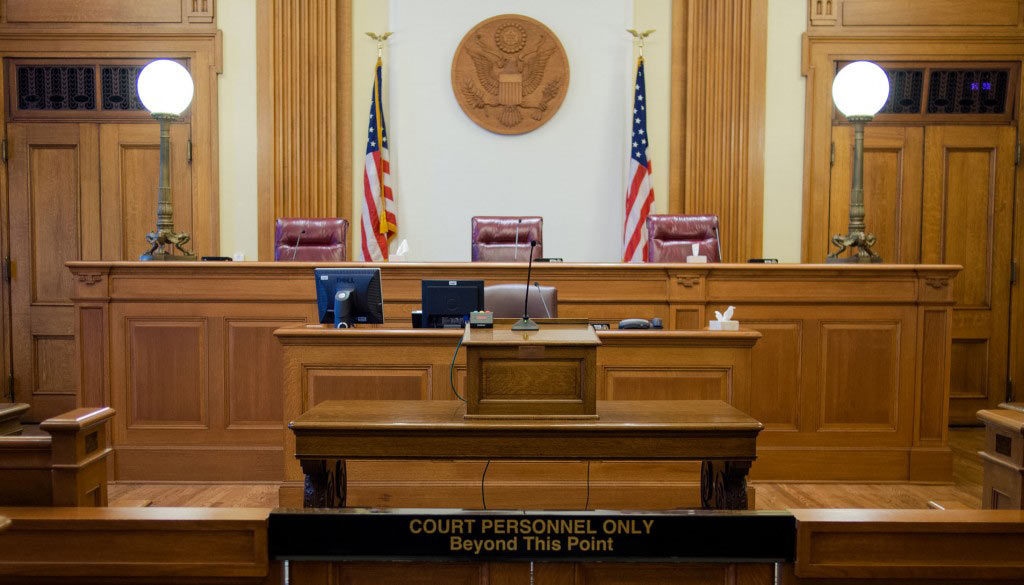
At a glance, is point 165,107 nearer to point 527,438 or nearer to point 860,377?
point 527,438

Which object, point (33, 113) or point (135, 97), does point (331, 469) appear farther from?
point (33, 113)

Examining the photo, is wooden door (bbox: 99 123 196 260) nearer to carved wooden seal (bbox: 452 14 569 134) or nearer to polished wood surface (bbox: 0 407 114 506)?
carved wooden seal (bbox: 452 14 569 134)

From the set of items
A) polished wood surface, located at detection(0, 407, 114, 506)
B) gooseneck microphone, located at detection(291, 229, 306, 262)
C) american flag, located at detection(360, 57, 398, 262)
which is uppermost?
american flag, located at detection(360, 57, 398, 262)

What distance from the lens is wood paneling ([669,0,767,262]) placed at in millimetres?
5566

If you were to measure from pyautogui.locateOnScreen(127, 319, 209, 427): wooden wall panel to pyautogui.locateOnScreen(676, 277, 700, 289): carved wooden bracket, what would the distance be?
258cm

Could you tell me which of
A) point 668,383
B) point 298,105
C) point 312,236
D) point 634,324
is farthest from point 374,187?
point 668,383

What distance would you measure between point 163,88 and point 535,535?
13.6 feet

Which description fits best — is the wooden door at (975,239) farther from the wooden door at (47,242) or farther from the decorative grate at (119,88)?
the wooden door at (47,242)

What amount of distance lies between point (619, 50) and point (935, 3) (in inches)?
96.9

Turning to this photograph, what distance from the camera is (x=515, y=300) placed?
3477mm

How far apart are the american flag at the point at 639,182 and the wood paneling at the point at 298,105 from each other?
236cm

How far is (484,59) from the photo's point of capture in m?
5.69

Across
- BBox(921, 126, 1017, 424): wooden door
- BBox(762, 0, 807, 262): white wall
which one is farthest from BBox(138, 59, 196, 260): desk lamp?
BBox(921, 126, 1017, 424): wooden door

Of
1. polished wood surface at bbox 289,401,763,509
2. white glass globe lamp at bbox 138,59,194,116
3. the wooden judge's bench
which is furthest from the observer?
white glass globe lamp at bbox 138,59,194,116
